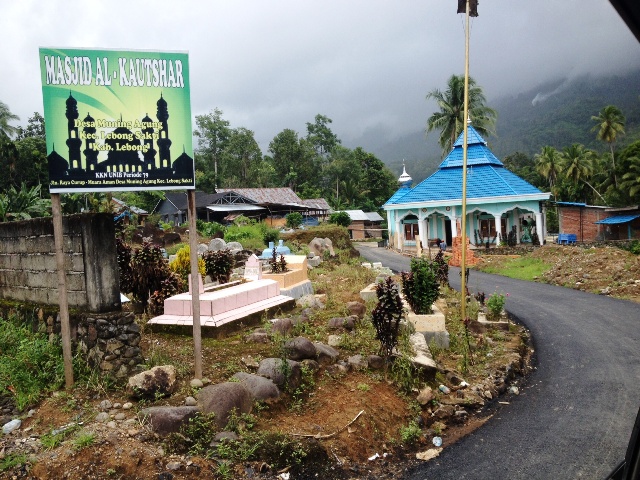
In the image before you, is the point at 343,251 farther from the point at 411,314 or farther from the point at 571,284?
the point at 411,314

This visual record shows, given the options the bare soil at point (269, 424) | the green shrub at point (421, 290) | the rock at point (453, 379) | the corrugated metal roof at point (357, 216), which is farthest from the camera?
the corrugated metal roof at point (357, 216)

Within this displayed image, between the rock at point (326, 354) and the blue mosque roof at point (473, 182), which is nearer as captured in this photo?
the rock at point (326, 354)

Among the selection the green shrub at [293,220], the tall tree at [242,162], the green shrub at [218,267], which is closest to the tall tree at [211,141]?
the tall tree at [242,162]

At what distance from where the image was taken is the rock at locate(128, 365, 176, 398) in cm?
559

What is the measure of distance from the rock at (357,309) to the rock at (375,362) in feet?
8.84

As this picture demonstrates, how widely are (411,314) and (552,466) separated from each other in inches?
177

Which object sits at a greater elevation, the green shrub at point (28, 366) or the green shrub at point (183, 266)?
the green shrub at point (183, 266)

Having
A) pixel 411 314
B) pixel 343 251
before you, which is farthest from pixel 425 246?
pixel 411 314

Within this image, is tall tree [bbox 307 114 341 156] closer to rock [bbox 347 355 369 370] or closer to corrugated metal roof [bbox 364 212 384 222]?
corrugated metal roof [bbox 364 212 384 222]

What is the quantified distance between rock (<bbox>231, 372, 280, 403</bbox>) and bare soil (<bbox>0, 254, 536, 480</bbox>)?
14 cm

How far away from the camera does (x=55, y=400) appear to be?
18.5ft

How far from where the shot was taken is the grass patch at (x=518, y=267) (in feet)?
66.1

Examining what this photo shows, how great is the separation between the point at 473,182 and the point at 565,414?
26.5 meters

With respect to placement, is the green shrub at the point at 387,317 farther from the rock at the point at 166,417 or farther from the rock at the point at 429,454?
the rock at the point at 166,417
